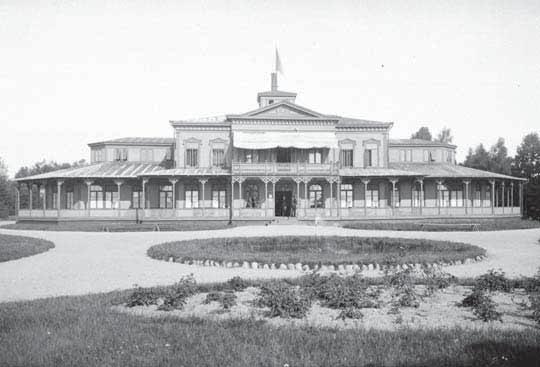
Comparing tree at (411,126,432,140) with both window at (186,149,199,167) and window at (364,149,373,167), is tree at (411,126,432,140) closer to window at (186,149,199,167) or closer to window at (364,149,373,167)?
window at (364,149,373,167)

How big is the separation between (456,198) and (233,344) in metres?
40.5

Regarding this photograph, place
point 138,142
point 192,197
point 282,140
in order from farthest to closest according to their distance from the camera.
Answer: point 138,142 → point 192,197 → point 282,140

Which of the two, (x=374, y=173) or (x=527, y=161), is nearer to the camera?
(x=374, y=173)

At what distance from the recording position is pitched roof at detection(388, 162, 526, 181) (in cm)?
3956

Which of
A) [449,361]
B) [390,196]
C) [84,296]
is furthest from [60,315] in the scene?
[390,196]

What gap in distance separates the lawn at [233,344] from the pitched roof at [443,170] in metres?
34.6

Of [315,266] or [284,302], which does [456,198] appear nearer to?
[315,266]

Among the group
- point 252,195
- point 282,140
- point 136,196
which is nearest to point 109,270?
point 252,195

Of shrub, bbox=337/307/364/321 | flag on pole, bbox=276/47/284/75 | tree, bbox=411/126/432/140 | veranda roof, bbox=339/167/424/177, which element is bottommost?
shrub, bbox=337/307/364/321

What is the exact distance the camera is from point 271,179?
36.7 meters

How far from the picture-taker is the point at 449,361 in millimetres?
5301

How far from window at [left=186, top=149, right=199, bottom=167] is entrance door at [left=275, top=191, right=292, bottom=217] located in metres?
7.98

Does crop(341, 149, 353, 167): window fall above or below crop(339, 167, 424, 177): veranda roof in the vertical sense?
above

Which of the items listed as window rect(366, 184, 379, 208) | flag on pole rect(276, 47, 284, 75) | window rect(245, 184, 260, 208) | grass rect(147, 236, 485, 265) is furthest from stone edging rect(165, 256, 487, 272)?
flag on pole rect(276, 47, 284, 75)
